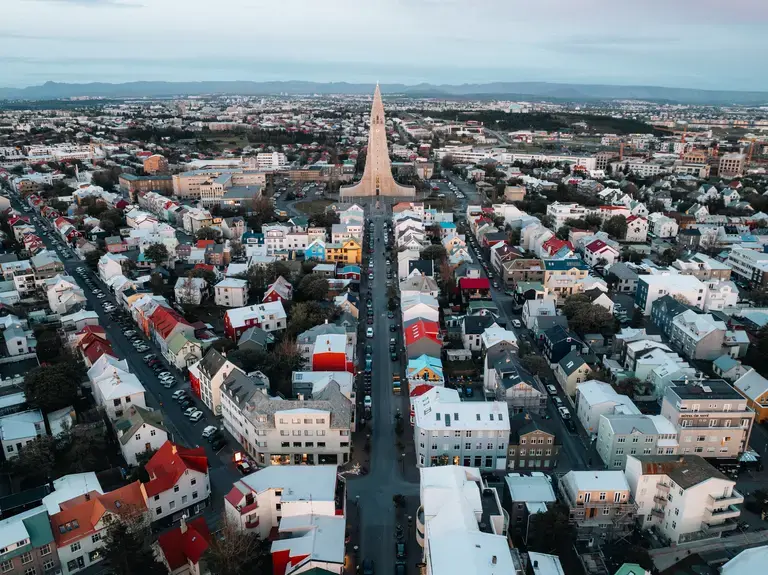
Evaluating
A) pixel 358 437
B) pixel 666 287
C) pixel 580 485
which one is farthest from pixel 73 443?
pixel 666 287

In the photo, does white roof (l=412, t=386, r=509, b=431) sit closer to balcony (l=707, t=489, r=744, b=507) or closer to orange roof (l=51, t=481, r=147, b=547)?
balcony (l=707, t=489, r=744, b=507)

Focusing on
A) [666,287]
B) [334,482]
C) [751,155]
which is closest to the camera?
[334,482]

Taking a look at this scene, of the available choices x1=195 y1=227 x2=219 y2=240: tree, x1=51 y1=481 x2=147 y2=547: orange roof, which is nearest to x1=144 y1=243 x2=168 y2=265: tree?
x1=195 y1=227 x2=219 y2=240: tree

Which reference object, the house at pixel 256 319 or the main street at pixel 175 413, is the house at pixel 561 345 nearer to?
the house at pixel 256 319

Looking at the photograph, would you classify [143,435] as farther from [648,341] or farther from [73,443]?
[648,341]

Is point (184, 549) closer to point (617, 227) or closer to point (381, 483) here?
point (381, 483)

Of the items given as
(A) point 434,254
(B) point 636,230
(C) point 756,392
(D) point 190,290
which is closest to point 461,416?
(C) point 756,392
